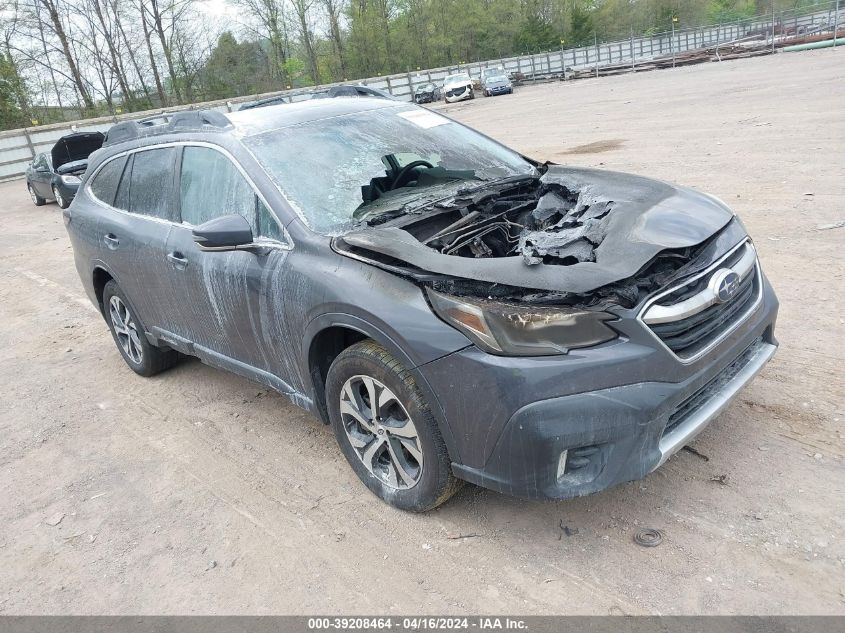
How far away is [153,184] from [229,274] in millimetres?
1250

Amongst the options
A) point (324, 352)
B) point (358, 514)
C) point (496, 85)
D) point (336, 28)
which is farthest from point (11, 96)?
point (358, 514)

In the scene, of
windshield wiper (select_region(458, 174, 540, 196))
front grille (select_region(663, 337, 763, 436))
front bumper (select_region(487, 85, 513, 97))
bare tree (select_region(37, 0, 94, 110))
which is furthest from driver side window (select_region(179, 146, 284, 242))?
bare tree (select_region(37, 0, 94, 110))

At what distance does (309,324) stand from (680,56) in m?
40.0

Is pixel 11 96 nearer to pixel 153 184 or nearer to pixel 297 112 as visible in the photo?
pixel 153 184

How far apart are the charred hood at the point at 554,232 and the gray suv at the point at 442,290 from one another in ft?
0.04

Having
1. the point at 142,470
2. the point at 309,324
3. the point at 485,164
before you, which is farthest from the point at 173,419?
the point at 485,164

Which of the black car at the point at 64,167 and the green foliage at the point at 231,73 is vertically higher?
the green foliage at the point at 231,73

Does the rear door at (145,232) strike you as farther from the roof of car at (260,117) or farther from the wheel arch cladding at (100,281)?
the wheel arch cladding at (100,281)

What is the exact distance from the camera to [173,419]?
14.8 feet

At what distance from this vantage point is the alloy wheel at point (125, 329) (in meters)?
5.09

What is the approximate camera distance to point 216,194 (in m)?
3.79

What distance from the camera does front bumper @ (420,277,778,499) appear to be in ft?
7.98

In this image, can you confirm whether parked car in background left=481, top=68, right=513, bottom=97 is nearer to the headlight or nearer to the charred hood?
the charred hood

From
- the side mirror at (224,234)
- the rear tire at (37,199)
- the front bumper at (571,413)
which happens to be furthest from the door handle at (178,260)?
the rear tire at (37,199)
